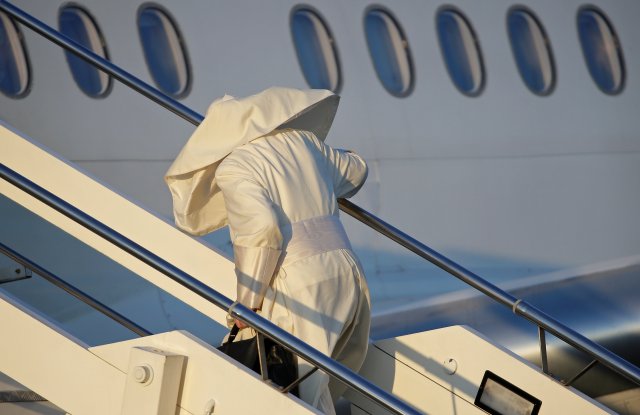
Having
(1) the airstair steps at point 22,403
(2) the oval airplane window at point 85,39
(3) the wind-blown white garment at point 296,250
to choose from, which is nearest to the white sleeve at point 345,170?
(3) the wind-blown white garment at point 296,250

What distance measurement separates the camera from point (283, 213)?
3.85 m

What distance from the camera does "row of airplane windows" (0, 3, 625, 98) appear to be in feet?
22.7

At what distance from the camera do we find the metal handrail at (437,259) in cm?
412

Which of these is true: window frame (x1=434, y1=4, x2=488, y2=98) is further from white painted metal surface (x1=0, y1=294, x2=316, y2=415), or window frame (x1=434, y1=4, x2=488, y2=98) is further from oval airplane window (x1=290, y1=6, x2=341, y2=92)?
white painted metal surface (x1=0, y1=294, x2=316, y2=415)

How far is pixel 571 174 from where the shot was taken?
31.5ft

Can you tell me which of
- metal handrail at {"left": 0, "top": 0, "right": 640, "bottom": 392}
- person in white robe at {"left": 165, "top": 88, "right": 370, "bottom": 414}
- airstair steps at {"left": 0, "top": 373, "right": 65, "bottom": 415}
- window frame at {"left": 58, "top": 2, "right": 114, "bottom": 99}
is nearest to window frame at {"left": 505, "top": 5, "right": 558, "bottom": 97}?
window frame at {"left": 58, "top": 2, "right": 114, "bottom": 99}

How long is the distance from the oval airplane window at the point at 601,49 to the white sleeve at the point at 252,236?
7259 millimetres

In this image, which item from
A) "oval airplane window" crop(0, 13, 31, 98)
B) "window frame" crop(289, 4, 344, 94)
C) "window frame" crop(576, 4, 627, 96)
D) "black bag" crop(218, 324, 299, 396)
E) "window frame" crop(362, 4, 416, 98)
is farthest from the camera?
"window frame" crop(576, 4, 627, 96)

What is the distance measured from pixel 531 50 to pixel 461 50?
0.89 m

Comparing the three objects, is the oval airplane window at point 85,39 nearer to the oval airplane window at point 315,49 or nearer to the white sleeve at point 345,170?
the oval airplane window at point 315,49

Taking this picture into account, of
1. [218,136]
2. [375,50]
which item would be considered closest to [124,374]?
[218,136]

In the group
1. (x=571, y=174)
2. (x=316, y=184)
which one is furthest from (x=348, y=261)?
(x=571, y=174)

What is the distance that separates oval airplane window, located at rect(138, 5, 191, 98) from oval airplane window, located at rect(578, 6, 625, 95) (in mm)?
4423

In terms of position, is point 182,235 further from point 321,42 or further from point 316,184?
point 321,42
